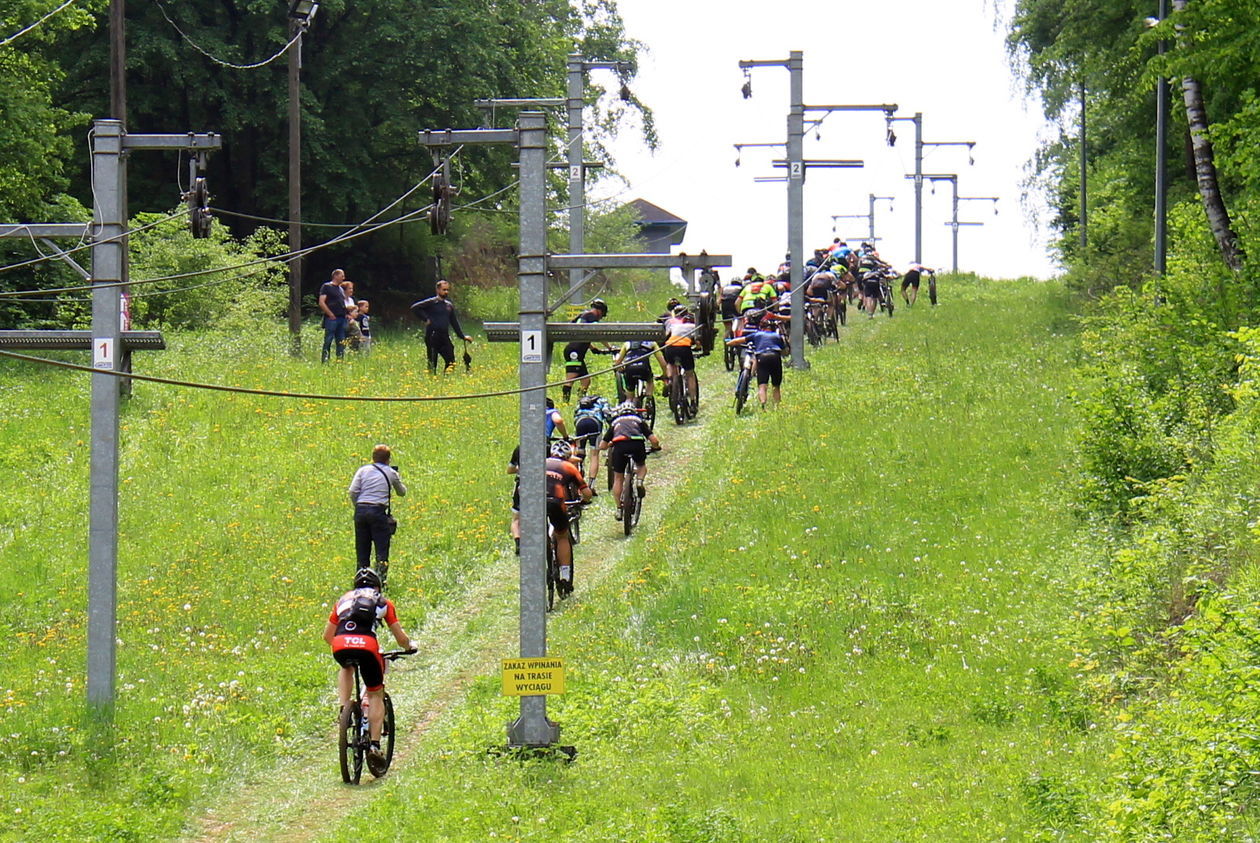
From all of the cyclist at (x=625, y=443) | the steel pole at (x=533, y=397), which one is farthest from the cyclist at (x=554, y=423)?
the steel pole at (x=533, y=397)

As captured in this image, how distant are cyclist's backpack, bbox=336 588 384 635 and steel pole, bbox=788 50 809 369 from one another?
19.3 meters

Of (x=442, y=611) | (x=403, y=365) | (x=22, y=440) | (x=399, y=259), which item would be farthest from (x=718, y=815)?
(x=399, y=259)

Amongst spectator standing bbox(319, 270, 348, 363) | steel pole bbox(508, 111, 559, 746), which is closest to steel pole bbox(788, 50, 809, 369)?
spectator standing bbox(319, 270, 348, 363)

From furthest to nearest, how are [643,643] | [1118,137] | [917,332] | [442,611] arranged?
[917,332], [1118,137], [442,611], [643,643]

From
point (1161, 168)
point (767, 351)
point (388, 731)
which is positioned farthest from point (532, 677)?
point (1161, 168)

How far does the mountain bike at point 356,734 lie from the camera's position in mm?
12539

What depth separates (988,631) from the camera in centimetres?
1497

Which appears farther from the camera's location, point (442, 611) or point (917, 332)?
point (917, 332)

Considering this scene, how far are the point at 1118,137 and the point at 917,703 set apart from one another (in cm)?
2335

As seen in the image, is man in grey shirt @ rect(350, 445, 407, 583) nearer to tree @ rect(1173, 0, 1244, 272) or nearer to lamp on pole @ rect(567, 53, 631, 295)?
tree @ rect(1173, 0, 1244, 272)

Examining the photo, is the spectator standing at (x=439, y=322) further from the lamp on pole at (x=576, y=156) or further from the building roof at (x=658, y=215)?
the building roof at (x=658, y=215)

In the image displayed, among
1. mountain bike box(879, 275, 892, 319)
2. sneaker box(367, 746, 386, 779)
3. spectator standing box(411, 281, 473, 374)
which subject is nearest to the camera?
sneaker box(367, 746, 386, 779)

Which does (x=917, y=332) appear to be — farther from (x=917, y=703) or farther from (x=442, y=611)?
(x=917, y=703)

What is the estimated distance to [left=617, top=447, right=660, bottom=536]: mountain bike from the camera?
19.5 m
